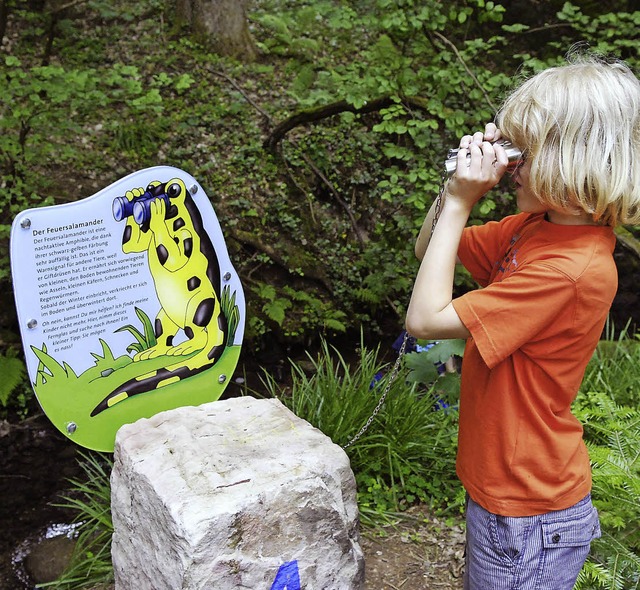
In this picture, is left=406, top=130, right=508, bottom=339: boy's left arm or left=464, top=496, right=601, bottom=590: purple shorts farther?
left=464, top=496, right=601, bottom=590: purple shorts

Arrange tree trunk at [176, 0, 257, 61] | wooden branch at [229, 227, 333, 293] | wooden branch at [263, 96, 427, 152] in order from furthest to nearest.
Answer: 1. tree trunk at [176, 0, 257, 61]
2. wooden branch at [229, 227, 333, 293]
3. wooden branch at [263, 96, 427, 152]

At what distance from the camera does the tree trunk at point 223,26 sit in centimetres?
572

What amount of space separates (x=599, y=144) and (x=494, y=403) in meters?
0.66

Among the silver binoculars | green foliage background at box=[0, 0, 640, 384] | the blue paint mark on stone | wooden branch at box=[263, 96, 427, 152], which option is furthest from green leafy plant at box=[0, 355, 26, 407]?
the silver binoculars

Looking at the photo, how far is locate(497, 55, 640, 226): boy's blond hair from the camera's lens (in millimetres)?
1382

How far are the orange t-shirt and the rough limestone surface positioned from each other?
493mm

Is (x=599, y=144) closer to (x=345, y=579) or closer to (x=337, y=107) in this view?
(x=345, y=579)

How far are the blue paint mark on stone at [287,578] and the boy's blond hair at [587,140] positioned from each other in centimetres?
128

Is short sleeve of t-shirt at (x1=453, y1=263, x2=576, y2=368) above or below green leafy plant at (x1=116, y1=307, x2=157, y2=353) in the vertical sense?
above

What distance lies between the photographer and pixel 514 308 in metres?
1.43

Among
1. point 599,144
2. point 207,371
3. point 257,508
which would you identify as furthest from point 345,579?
point 599,144

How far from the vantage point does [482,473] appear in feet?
5.36

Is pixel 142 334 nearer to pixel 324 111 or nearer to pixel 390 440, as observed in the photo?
pixel 390 440

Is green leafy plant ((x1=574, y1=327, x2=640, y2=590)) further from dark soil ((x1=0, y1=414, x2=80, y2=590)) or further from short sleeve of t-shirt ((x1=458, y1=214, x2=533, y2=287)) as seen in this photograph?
dark soil ((x1=0, y1=414, x2=80, y2=590))
